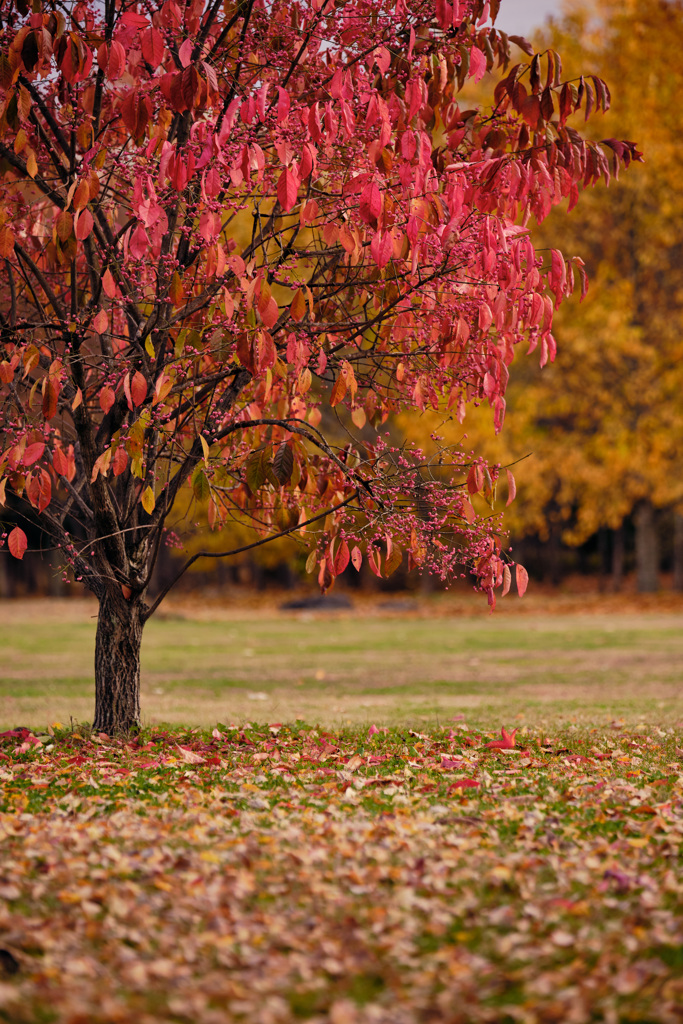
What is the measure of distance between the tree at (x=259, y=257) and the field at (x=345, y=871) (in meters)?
1.21

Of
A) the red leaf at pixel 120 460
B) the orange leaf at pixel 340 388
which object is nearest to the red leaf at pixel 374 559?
the orange leaf at pixel 340 388

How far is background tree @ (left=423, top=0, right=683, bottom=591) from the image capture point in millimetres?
22891

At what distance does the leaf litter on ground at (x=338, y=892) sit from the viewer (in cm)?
303

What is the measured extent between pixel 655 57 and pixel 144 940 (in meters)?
24.2

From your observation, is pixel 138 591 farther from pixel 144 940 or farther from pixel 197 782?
pixel 144 940

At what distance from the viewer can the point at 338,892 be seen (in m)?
3.76

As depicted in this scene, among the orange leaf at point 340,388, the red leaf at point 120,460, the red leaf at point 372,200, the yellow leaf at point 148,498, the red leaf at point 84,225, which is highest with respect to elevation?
the red leaf at point 372,200

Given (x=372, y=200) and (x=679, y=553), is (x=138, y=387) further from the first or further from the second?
(x=679, y=553)

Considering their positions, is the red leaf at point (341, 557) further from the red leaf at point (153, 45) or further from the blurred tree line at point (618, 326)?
the blurred tree line at point (618, 326)

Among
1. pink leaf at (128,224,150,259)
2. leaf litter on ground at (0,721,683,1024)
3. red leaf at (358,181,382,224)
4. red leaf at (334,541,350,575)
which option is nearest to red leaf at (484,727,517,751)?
leaf litter on ground at (0,721,683,1024)

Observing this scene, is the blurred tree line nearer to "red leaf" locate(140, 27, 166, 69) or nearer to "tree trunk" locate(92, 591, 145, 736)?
"tree trunk" locate(92, 591, 145, 736)

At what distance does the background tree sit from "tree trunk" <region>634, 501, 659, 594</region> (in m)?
0.55

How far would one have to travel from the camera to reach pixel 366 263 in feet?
20.5

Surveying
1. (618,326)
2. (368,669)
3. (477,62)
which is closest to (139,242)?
(477,62)
